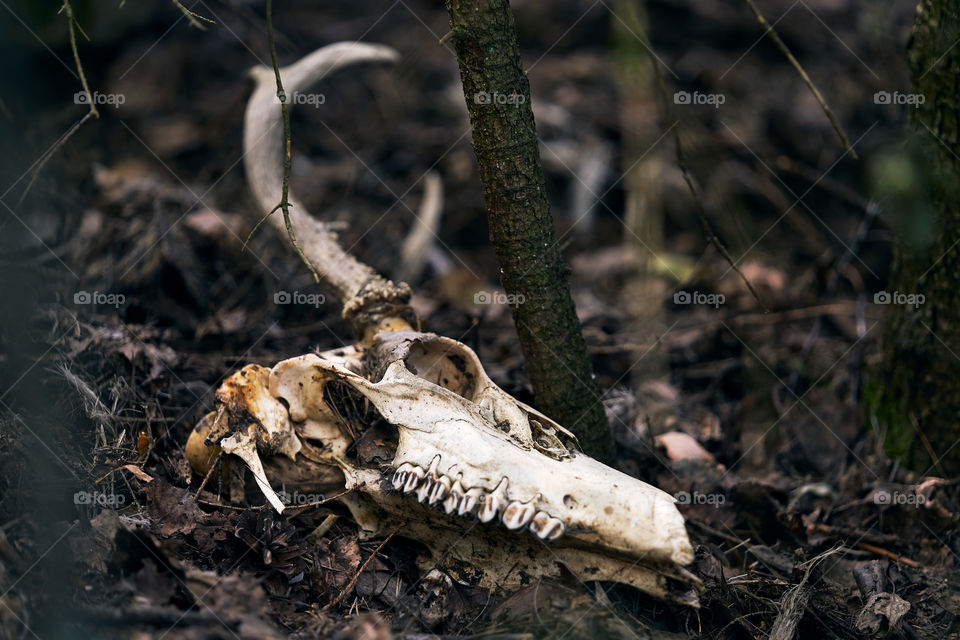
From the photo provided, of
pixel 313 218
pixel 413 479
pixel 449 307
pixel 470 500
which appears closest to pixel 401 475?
pixel 413 479

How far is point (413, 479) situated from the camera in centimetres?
270

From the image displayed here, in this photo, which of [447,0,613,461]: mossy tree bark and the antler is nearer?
[447,0,613,461]: mossy tree bark

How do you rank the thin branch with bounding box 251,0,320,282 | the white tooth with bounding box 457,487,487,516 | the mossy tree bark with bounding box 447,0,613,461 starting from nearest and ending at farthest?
1. the thin branch with bounding box 251,0,320,282
2. the white tooth with bounding box 457,487,487,516
3. the mossy tree bark with bounding box 447,0,613,461

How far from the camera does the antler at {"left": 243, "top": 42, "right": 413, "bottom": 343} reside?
3.51 metres

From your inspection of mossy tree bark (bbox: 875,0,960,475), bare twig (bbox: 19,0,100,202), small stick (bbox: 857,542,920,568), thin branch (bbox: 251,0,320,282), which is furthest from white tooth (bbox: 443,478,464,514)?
mossy tree bark (bbox: 875,0,960,475)

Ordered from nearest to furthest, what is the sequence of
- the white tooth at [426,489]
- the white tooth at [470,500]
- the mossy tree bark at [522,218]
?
the white tooth at [470,500] → the white tooth at [426,489] → the mossy tree bark at [522,218]

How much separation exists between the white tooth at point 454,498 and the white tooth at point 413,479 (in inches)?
5.6

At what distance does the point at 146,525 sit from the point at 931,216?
12.4ft

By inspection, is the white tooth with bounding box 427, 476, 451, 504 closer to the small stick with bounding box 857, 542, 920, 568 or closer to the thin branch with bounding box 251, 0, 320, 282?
the thin branch with bounding box 251, 0, 320, 282

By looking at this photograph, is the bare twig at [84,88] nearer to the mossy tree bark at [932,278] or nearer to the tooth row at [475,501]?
the tooth row at [475,501]

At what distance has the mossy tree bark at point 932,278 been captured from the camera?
3.52 metres

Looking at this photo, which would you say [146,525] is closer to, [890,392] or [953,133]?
[890,392]

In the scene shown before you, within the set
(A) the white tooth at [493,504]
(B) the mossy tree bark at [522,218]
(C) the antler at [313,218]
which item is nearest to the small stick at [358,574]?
(A) the white tooth at [493,504]

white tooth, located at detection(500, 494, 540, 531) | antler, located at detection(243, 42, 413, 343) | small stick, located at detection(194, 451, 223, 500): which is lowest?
small stick, located at detection(194, 451, 223, 500)
